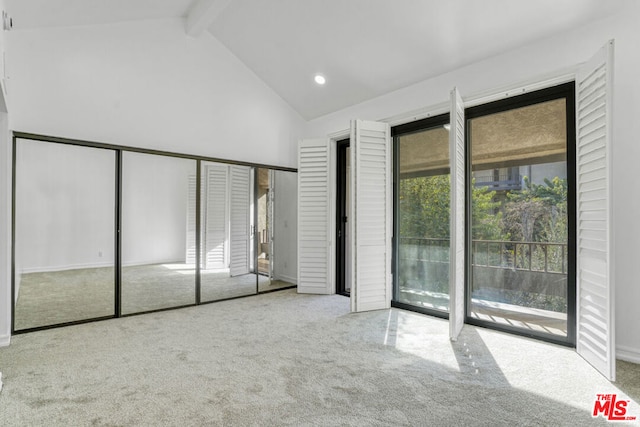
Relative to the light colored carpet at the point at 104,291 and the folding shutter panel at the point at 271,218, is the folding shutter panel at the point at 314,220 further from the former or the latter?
the light colored carpet at the point at 104,291

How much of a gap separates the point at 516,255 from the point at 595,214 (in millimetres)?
858

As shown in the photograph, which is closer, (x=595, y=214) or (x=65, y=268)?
(x=595, y=214)

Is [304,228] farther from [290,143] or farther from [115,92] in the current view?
[115,92]

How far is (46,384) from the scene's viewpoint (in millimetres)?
2273

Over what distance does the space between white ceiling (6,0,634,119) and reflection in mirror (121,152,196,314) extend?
1558mm

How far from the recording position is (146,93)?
4.03 m

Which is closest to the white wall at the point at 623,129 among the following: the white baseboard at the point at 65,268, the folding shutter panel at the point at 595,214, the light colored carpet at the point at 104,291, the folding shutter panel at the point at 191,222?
the folding shutter panel at the point at 595,214

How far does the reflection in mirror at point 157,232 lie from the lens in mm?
3830

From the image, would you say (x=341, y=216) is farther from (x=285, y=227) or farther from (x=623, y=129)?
(x=623, y=129)

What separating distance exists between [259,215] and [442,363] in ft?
9.89

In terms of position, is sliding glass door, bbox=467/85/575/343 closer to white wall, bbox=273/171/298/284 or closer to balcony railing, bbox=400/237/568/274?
balcony railing, bbox=400/237/568/274

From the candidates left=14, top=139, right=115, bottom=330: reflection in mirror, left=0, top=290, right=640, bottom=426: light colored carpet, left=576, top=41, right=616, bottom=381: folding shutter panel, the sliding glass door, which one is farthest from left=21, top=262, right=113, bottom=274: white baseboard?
left=576, top=41, right=616, bottom=381: folding shutter panel

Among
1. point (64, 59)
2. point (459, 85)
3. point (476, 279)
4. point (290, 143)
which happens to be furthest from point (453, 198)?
point (64, 59)

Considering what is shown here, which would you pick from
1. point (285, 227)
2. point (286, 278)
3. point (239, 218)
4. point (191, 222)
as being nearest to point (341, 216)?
point (285, 227)
